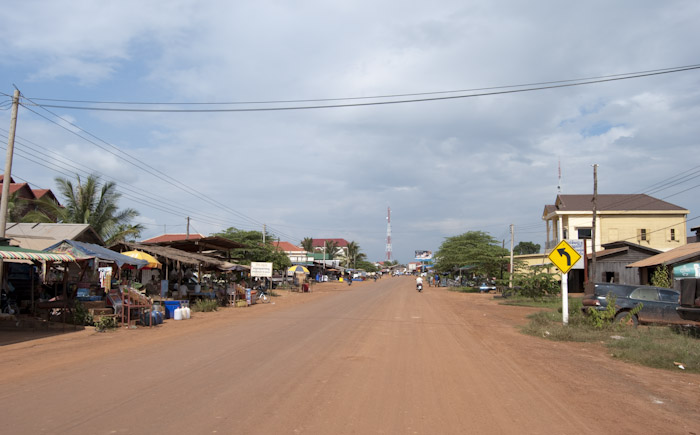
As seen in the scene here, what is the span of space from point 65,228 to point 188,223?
24046 mm

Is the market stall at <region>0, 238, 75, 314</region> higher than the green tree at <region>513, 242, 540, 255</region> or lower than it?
lower

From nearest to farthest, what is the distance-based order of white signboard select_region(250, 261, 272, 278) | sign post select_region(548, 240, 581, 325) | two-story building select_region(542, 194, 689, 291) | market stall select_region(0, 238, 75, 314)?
market stall select_region(0, 238, 75, 314) < sign post select_region(548, 240, 581, 325) < white signboard select_region(250, 261, 272, 278) < two-story building select_region(542, 194, 689, 291)

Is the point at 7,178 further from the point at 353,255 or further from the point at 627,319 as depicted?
the point at 353,255

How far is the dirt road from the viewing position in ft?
18.2

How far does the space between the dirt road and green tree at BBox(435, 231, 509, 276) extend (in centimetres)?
3766

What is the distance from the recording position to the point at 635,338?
12.7 meters

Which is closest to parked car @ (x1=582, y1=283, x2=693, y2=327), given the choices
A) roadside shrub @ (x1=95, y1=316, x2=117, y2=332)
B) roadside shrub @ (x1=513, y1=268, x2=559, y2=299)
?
roadside shrub @ (x1=513, y1=268, x2=559, y2=299)

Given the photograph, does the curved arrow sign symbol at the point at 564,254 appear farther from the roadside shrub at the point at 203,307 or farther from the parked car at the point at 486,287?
the parked car at the point at 486,287

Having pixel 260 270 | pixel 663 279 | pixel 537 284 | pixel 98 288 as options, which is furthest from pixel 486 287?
pixel 98 288

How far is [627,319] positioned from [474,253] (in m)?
35.1

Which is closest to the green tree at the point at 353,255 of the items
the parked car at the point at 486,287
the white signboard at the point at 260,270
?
the parked car at the point at 486,287

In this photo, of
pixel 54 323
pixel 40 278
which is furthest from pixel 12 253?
pixel 40 278

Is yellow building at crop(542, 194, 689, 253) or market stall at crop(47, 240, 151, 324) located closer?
market stall at crop(47, 240, 151, 324)

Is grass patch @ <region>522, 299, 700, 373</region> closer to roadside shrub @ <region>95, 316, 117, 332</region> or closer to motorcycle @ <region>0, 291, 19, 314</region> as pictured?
roadside shrub @ <region>95, 316, 117, 332</region>
